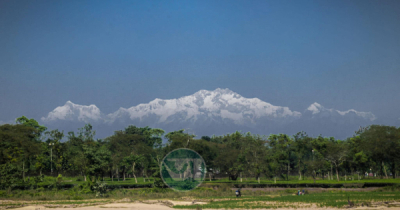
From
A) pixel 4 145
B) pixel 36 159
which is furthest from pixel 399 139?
pixel 36 159

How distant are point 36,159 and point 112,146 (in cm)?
1848

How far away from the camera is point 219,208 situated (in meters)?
27.1

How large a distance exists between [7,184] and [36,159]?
27825mm

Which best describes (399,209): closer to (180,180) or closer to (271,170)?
(180,180)

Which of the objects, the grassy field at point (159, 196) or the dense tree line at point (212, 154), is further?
the dense tree line at point (212, 154)

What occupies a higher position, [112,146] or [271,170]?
[112,146]

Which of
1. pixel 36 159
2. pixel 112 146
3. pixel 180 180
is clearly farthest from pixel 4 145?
pixel 112 146

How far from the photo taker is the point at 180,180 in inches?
1829

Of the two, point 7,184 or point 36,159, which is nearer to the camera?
point 7,184

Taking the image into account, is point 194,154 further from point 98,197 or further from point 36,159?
point 36,159

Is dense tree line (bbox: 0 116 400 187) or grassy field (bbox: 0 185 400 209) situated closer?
grassy field (bbox: 0 185 400 209)

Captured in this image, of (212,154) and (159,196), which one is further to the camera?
(212,154)

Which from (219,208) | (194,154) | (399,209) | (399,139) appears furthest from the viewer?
(399,139)

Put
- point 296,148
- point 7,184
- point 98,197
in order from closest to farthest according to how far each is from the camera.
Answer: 1. point 98,197
2. point 7,184
3. point 296,148
